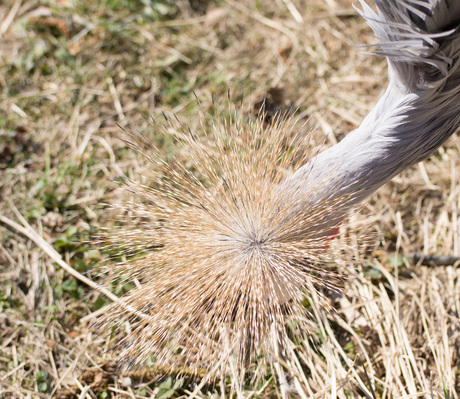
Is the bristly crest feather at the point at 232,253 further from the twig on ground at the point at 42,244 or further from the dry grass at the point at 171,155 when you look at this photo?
the twig on ground at the point at 42,244

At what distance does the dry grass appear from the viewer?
45.1 inches

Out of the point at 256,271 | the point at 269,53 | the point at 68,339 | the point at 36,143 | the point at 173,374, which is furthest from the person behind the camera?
the point at 269,53

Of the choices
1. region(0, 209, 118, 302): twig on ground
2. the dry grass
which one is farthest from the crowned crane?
region(0, 209, 118, 302): twig on ground

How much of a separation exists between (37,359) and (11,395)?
0.11 meters

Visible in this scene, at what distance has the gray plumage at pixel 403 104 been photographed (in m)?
0.70

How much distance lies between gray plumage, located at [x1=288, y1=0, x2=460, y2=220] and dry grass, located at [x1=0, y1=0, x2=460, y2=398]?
0.15m

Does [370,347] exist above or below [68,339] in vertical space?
below

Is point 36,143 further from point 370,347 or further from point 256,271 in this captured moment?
point 370,347

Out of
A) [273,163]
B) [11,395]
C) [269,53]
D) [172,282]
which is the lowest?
[11,395]

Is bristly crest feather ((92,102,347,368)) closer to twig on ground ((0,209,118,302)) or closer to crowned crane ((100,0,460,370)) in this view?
crowned crane ((100,0,460,370))

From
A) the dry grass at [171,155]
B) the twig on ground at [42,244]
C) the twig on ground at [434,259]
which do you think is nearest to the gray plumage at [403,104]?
the dry grass at [171,155]

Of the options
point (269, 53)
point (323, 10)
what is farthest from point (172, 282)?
point (323, 10)

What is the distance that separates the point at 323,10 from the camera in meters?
1.99

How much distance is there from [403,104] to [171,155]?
3.14ft
